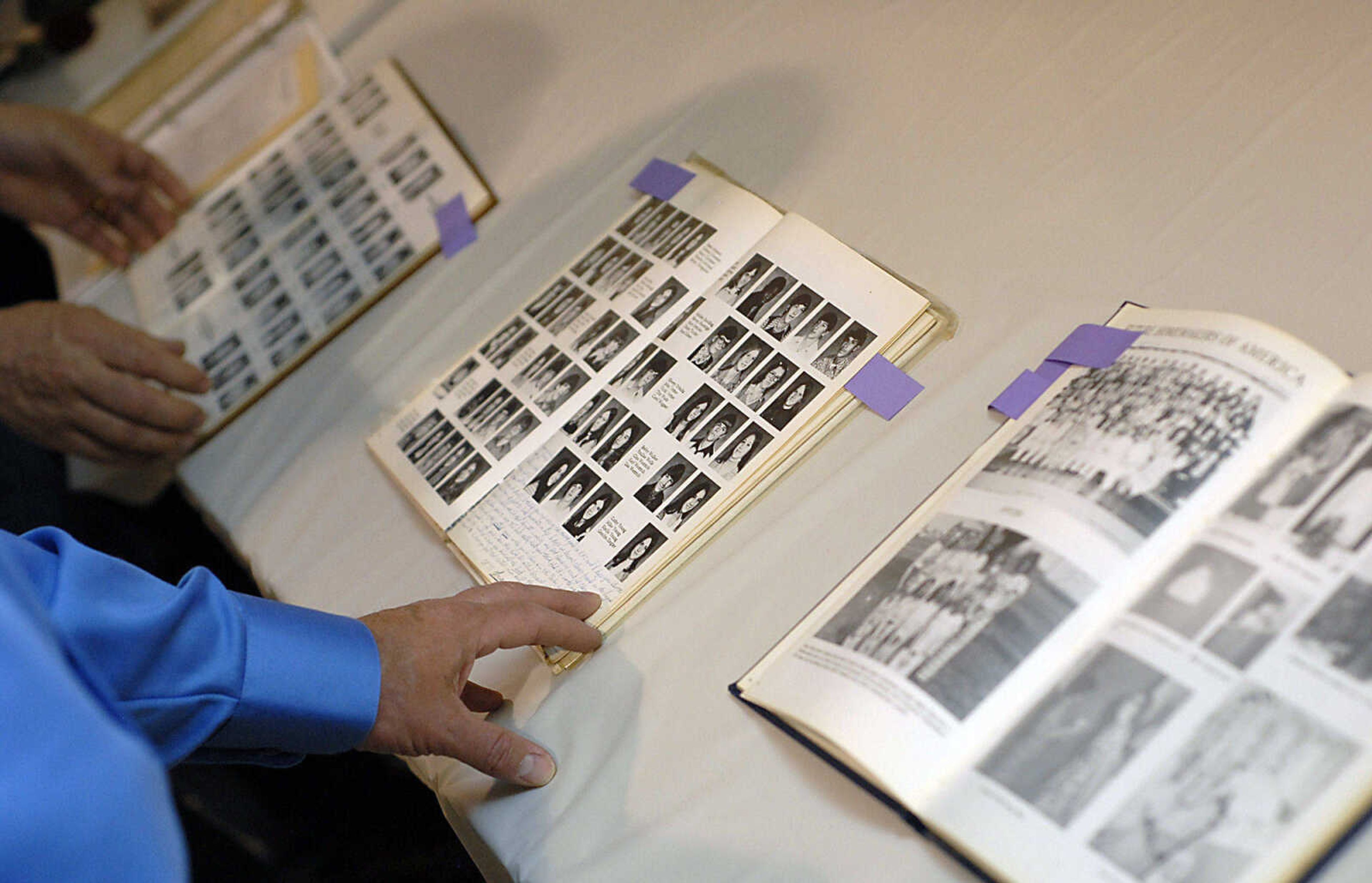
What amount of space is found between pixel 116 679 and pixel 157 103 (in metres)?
1.03

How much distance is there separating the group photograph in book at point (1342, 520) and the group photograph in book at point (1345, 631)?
0.02 metres

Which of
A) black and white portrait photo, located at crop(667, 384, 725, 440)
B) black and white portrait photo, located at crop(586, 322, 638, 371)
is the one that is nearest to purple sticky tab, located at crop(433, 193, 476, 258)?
black and white portrait photo, located at crop(586, 322, 638, 371)

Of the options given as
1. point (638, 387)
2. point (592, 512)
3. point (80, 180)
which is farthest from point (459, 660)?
point (80, 180)

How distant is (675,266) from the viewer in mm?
843

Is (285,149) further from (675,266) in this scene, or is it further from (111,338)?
(675,266)

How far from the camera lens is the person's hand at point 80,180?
118 centimetres

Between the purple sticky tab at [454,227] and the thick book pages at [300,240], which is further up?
the purple sticky tab at [454,227]

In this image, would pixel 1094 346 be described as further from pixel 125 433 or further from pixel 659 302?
pixel 125 433

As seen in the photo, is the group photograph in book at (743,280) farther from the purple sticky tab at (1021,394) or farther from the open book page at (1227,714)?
the open book page at (1227,714)

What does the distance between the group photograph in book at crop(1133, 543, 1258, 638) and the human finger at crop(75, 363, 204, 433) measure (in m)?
0.86

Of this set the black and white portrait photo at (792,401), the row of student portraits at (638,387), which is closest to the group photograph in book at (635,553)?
the row of student portraits at (638,387)

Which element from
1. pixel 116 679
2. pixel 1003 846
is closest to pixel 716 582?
pixel 1003 846

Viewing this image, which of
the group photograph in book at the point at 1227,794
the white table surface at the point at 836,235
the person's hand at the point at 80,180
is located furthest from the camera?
the person's hand at the point at 80,180

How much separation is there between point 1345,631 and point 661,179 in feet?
2.11
